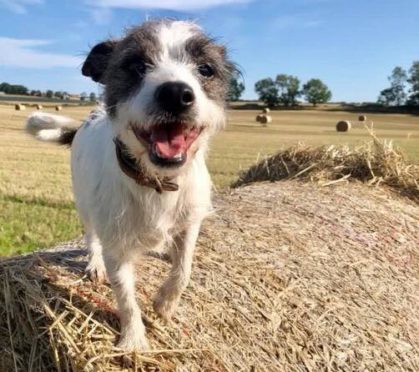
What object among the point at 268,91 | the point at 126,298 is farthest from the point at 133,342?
the point at 268,91

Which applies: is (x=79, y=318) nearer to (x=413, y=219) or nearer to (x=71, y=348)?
(x=71, y=348)

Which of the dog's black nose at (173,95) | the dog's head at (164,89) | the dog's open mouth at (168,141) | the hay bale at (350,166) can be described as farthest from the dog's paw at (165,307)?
the hay bale at (350,166)

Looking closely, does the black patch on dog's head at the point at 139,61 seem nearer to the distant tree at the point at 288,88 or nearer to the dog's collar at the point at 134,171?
the dog's collar at the point at 134,171

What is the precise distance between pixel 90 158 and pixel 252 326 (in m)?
1.38

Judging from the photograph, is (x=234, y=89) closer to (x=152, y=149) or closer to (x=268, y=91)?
(x=152, y=149)

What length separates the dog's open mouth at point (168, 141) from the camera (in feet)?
9.46

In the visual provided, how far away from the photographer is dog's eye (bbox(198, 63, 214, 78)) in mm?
3225

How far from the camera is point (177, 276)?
350cm

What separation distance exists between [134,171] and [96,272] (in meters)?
1.01

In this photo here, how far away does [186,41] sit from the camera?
3.20 metres

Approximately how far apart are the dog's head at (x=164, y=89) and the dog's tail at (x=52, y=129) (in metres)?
2.08

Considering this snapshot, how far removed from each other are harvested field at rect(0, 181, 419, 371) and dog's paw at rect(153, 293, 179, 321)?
0.05 m

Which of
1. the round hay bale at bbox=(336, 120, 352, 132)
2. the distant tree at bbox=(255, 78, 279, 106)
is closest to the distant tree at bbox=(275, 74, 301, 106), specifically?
the distant tree at bbox=(255, 78, 279, 106)

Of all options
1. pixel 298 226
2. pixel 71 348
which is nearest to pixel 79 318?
pixel 71 348
